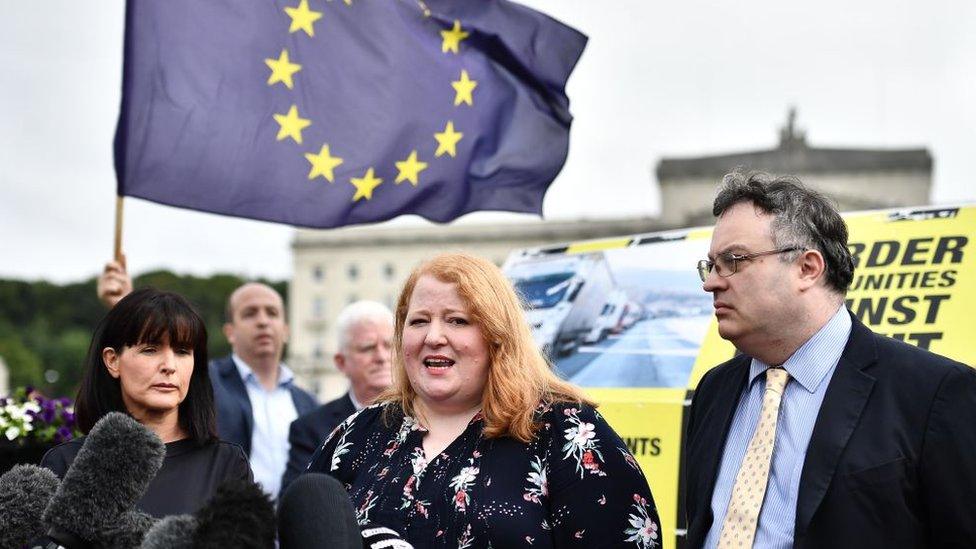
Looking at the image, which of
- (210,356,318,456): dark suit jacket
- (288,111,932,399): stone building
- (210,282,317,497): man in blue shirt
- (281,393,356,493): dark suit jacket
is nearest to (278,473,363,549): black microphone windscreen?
(281,393,356,493): dark suit jacket

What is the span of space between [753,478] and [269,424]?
4288 mm

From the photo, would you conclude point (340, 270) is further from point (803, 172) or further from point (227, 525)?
point (227, 525)

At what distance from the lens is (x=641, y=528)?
312 centimetres

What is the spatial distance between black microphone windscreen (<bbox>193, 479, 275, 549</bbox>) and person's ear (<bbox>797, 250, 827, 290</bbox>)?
5.62 ft

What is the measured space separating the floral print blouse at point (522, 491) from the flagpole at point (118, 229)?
2.21 metres

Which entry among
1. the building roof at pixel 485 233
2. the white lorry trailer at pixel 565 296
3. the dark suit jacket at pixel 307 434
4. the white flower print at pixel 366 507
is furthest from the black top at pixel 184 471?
the building roof at pixel 485 233

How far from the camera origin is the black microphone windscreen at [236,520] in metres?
2.18

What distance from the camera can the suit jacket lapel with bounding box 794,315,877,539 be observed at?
9.82ft

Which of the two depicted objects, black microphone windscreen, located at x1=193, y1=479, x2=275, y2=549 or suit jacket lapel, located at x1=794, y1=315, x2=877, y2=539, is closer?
black microphone windscreen, located at x1=193, y1=479, x2=275, y2=549

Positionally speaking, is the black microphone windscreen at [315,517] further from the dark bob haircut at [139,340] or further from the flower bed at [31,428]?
the flower bed at [31,428]

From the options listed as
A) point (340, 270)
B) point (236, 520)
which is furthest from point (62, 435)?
point (340, 270)

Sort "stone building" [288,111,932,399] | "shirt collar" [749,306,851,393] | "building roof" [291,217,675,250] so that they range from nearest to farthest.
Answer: "shirt collar" [749,306,851,393] < "stone building" [288,111,932,399] < "building roof" [291,217,675,250]

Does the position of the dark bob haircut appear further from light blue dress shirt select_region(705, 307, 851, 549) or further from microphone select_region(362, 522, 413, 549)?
light blue dress shirt select_region(705, 307, 851, 549)

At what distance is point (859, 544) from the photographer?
9.57 feet
